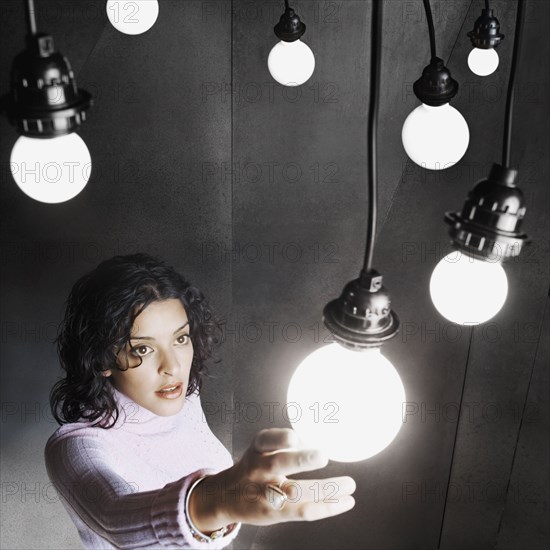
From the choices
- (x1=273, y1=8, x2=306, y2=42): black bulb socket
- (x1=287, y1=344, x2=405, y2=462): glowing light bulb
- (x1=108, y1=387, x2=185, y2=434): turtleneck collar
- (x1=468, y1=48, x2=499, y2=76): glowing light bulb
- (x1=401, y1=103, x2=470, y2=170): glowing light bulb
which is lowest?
(x1=108, y1=387, x2=185, y2=434): turtleneck collar

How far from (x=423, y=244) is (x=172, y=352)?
1.40 m

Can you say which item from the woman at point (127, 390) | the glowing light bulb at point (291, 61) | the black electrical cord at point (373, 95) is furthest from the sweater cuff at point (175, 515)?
the glowing light bulb at point (291, 61)

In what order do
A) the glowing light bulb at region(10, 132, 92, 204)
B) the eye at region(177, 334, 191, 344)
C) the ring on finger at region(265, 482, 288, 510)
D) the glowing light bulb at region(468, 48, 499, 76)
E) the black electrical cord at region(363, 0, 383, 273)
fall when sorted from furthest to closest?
the eye at region(177, 334, 191, 344)
the glowing light bulb at region(468, 48, 499, 76)
the glowing light bulb at region(10, 132, 92, 204)
the ring on finger at region(265, 482, 288, 510)
the black electrical cord at region(363, 0, 383, 273)

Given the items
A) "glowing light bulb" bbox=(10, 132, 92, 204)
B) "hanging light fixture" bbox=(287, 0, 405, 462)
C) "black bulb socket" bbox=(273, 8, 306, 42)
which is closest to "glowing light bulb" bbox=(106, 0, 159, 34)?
"black bulb socket" bbox=(273, 8, 306, 42)

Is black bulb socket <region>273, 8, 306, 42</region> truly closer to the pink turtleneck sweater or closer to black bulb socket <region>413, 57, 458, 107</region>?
black bulb socket <region>413, 57, 458, 107</region>

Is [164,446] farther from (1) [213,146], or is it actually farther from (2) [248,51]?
(2) [248,51]

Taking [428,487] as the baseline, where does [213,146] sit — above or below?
above

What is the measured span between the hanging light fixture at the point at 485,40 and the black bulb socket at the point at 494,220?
3.03 ft

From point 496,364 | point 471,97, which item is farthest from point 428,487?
point 471,97

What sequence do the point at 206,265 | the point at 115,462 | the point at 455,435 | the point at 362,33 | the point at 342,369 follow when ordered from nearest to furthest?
the point at 342,369 → the point at 115,462 → the point at 362,33 → the point at 206,265 → the point at 455,435

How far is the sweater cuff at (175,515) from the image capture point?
5.10ft

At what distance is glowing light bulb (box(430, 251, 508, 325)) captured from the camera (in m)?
1.38

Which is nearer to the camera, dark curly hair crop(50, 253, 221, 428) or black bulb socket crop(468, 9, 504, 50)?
black bulb socket crop(468, 9, 504, 50)

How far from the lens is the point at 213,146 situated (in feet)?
9.94
